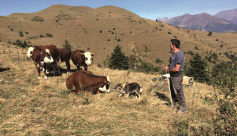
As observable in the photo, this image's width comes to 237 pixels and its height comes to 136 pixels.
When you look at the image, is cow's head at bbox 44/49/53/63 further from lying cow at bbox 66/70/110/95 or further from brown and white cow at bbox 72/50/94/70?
lying cow at bbox 66/70/110/95

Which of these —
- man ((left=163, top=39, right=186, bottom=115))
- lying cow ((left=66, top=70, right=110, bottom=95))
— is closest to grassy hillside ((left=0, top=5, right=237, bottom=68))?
lying cow ((left=66, top=70, right=110, bottom=95))

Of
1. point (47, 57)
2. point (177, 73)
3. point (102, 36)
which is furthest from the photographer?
point (102, 36)

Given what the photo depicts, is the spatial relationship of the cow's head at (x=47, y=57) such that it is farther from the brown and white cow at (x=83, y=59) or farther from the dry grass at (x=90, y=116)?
the dry grass at (x=90, y=116)

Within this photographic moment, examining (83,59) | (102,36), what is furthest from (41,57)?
(102,36)

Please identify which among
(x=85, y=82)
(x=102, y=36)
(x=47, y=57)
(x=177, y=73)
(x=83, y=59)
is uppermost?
(x=102, y=36)

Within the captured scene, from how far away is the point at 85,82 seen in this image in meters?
6.46

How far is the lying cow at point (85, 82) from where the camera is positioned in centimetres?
640

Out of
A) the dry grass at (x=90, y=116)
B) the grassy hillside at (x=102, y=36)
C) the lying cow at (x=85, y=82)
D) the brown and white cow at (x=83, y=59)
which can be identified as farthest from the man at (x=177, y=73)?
the grassy hillside at (x=102, y=36)

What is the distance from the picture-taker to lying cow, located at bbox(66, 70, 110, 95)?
6.40 metres

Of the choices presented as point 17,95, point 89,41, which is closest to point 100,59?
point 89,41

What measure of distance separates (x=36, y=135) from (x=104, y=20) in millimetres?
79832

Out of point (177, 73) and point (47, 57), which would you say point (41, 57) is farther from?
point (177, 73)

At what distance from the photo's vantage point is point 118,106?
17.5 ft

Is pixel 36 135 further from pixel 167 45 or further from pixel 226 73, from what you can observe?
pixel 167 45
